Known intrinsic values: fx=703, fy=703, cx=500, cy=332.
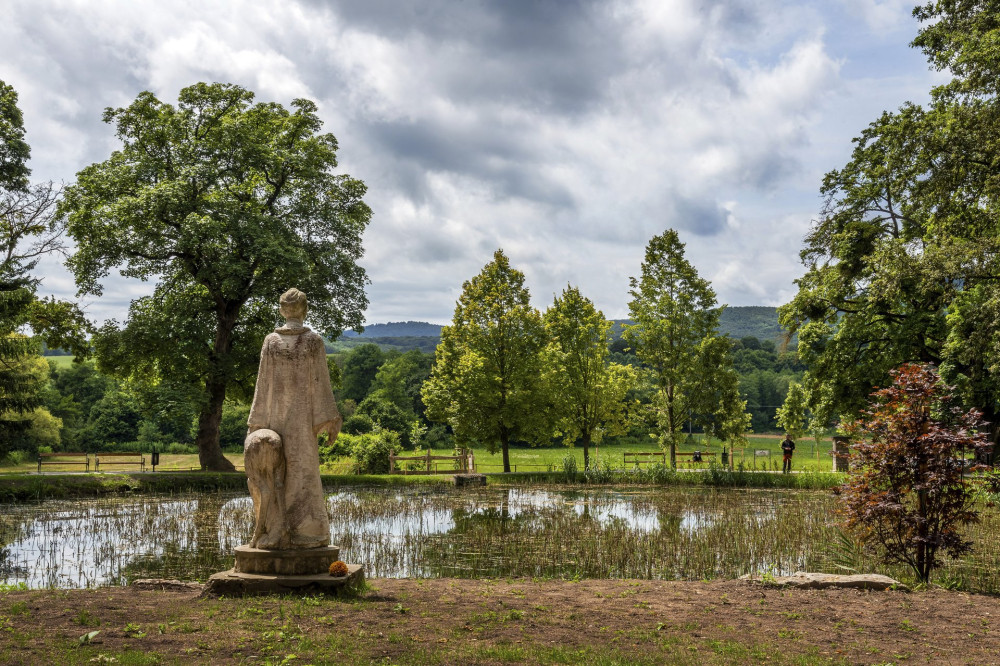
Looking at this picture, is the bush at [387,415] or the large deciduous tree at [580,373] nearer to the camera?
the large deciduous tree at [580,373]

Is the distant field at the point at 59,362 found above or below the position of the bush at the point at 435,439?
above

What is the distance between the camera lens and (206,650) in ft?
18.9

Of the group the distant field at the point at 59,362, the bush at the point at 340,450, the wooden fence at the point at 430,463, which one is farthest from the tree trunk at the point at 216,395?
the distant field at the point at 59,362

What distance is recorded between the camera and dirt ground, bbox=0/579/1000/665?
585 centimetres

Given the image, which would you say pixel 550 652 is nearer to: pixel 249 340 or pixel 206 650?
pixel 206 650

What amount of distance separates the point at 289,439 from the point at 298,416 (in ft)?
0.96

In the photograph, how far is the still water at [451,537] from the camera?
10875 millimetres

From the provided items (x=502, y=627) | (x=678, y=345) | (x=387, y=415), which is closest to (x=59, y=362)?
(x=387, y=415)

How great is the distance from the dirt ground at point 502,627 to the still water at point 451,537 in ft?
7.76

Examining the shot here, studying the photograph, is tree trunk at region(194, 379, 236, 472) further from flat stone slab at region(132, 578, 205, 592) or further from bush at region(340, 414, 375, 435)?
bush at region(340, 414, 375, 435)

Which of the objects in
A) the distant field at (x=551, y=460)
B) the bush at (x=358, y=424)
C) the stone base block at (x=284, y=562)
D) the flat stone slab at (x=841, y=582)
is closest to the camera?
the stone base block at (x=284, y=562)

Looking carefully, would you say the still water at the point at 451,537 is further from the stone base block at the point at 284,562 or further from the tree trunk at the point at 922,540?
the stone base block at the point at 284,562

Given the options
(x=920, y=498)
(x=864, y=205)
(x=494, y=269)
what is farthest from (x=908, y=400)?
(x=494, y=269)

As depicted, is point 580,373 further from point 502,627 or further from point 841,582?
point 502,627
